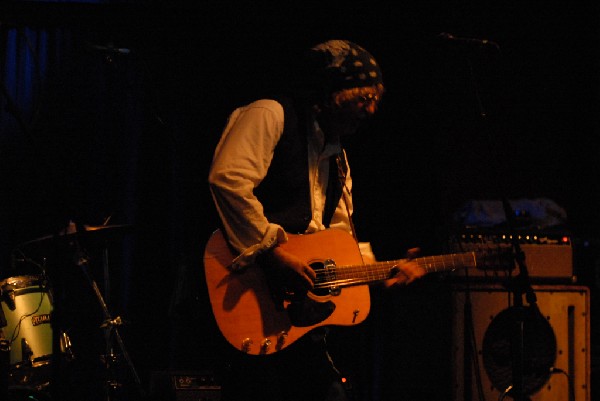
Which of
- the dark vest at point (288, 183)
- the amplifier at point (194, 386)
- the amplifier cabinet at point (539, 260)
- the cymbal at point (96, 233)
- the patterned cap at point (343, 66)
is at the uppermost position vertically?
the patterned cap at point (343, 66)

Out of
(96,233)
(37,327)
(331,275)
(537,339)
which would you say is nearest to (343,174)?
(331,275)

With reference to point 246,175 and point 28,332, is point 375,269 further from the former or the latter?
point 28,332

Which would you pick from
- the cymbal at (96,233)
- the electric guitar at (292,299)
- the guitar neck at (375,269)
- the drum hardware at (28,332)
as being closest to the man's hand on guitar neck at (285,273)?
the electric guitar at (292,299)

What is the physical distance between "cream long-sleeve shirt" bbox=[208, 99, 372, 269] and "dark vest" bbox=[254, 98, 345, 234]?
0.07m

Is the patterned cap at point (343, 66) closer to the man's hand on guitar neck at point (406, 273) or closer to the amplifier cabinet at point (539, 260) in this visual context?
the man's hand on guitar neck at point (406, 273)

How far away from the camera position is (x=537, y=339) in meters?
4.02

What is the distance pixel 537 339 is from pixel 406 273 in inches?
40.7

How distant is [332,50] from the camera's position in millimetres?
3324

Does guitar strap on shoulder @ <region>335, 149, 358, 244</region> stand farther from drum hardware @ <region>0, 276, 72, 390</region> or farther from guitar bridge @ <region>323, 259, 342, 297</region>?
drum hardware @ <region>0, 276, 72, 390</region>

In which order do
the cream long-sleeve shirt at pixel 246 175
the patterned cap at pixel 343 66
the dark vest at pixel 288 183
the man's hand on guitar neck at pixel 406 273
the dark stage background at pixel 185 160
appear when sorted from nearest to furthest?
the cream long-sleeve shirt at pixel 246 175
the dark vest at pixel 288 183
the patterned cap at pixel 343 66
the man's hand on guitar neck at pixel 406 273
the dark stage background at pixel 185 160

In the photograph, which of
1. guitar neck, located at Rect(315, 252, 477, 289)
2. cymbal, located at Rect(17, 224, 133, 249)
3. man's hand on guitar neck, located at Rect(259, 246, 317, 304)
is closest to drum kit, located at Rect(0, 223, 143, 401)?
cymbal, located at Rect(17, 224, 133, 249)

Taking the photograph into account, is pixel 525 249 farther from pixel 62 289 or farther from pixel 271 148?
pixel 62 289

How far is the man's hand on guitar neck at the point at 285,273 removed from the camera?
9.78 feet

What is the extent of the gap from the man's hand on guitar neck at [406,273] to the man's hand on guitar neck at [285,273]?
586 mm
